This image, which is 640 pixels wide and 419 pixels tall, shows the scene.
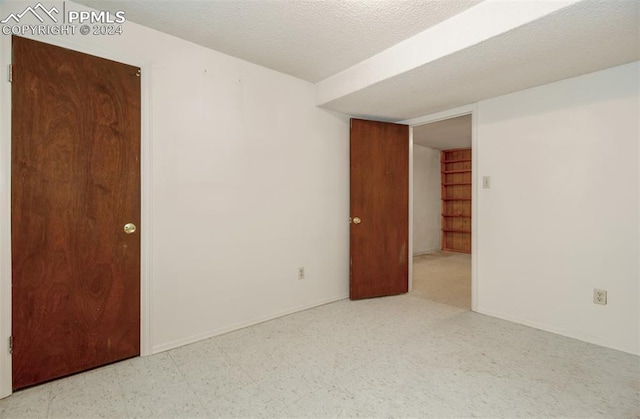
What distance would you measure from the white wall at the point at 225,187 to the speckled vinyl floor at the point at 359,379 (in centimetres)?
35

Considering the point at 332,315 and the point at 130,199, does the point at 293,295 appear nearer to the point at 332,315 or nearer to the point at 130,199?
the point at 332,315

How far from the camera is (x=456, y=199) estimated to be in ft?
21.6

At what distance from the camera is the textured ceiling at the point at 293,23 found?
5.98 ft

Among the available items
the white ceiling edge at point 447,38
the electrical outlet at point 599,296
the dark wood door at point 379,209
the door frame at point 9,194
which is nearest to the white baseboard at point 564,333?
the electrical outlet at point 599,296

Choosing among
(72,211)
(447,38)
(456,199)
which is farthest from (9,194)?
(456,199)

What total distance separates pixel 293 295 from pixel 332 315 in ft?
1.40

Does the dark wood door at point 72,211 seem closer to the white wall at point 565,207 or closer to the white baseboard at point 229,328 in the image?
the white baseboard at point 229,328

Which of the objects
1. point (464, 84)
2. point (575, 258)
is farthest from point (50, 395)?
point (575, 258)

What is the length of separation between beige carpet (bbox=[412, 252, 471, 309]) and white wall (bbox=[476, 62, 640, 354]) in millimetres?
477

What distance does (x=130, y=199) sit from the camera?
2.07 metres

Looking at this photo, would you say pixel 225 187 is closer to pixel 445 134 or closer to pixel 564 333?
pixel 564 333

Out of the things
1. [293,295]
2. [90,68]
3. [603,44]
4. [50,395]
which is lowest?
[50,395]

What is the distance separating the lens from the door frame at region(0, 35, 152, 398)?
5.42 feet

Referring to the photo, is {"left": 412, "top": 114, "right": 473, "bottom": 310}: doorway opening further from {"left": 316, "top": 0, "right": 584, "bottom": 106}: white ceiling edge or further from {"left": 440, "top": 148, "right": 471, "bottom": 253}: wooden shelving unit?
{"left": 316, "top": 0, "right": 584, "bottom": 106}: white ceiling edge
